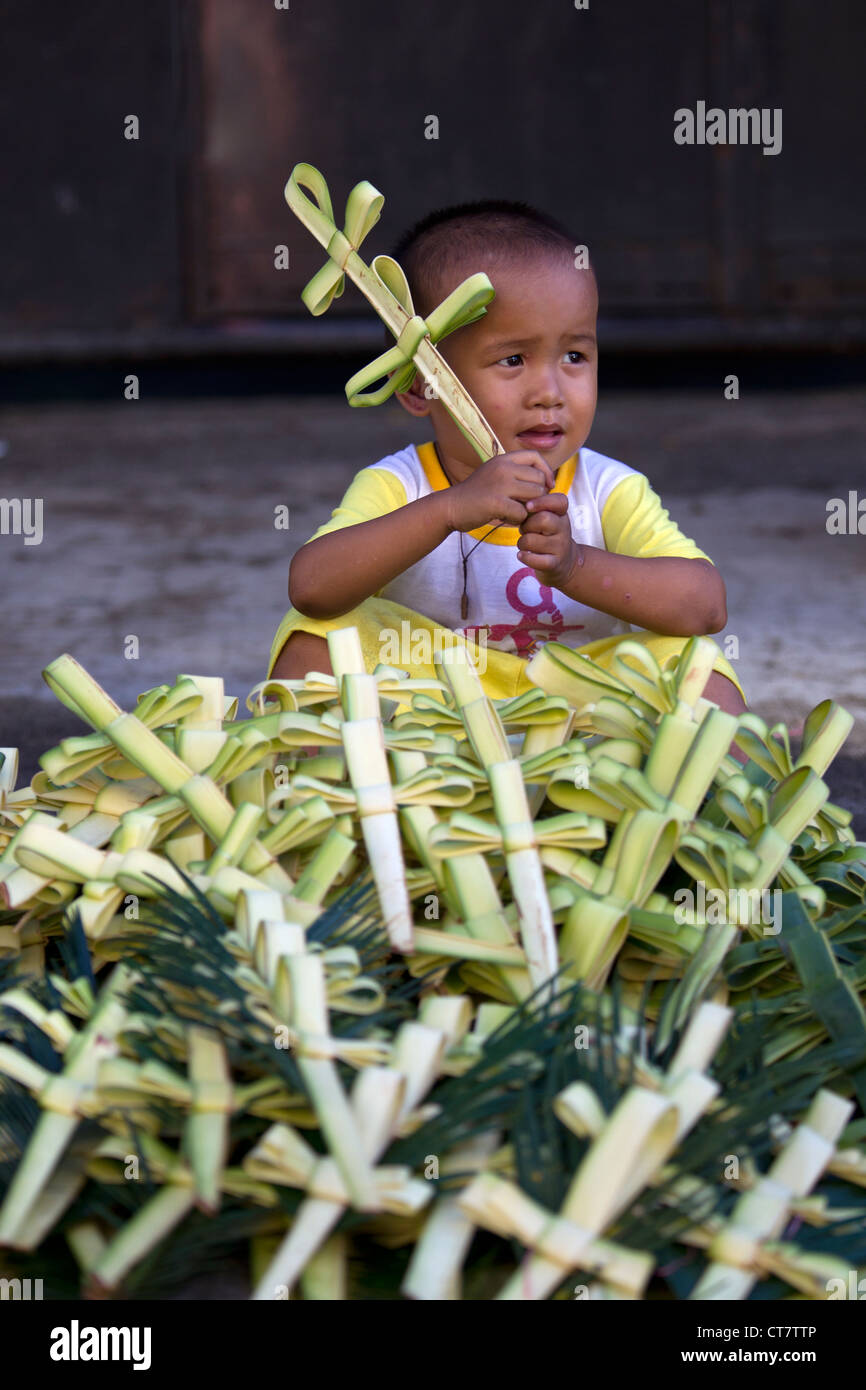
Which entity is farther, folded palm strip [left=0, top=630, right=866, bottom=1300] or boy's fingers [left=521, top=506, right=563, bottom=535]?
boy's fingers [left=521, top=506, right=563, bottom=535]

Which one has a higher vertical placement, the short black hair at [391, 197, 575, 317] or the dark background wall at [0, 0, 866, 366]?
the dark background wall at [0, 0, 866, 366]

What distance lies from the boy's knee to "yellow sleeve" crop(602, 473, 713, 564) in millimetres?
373

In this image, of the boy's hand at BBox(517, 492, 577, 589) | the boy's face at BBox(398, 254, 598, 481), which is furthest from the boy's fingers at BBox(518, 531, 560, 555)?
the boy's face at BBox(398, 254, 598, 481)

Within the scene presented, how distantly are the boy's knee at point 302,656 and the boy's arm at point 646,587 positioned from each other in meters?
0.26

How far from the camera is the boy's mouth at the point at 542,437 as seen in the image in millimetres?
1689

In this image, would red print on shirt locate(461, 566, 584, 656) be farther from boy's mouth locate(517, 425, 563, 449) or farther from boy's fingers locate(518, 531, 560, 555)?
boy's fingers locate(518, 531, 560, 555)

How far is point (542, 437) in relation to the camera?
1.69 meters

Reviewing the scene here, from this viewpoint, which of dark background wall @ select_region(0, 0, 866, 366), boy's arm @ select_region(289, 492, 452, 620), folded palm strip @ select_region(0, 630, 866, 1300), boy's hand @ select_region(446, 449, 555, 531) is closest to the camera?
folded palm strip @ select_region(0, 630, 866, 1300)

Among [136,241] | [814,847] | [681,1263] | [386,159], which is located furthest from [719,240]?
[681,1263]

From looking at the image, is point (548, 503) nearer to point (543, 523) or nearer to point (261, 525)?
point (543, 523)

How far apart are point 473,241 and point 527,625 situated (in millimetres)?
438

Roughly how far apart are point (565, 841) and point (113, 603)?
1.91 metres

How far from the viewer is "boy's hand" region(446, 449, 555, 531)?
4.81 ft
